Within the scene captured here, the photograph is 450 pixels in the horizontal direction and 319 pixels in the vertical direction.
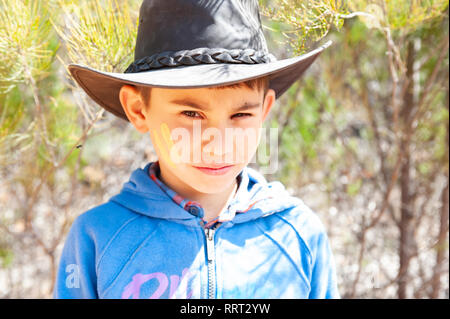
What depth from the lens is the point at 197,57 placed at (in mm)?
1130

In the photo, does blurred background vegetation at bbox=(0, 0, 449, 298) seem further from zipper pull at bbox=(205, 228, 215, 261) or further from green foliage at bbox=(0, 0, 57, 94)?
zipper pull at bbox=(205, 228, 215, 261)

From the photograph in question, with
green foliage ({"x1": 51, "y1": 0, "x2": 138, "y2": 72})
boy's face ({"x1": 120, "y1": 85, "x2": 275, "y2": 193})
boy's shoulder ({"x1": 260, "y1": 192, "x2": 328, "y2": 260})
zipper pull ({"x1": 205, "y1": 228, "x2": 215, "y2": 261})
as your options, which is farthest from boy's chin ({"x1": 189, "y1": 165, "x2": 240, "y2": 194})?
green foliage ({"x1": 51, "y1": 0, "x2": 138, "y2": 72})

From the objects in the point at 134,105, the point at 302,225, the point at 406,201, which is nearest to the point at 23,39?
the point at 134,105

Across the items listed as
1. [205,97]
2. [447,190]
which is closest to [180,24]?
[205,97]

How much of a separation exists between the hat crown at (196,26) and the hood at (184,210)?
37 centimetres

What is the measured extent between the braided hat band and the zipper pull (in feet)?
1.47

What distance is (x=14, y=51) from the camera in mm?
1401

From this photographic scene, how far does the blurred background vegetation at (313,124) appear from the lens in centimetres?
140

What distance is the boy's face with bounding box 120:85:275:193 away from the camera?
3.84 feet

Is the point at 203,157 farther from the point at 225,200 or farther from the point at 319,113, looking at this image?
the point at 319,113

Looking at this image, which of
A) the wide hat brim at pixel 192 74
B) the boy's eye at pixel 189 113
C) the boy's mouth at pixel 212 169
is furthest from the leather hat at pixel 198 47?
the boy's mouth at pixel 212 169

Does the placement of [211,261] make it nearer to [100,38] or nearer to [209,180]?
[209,180]
